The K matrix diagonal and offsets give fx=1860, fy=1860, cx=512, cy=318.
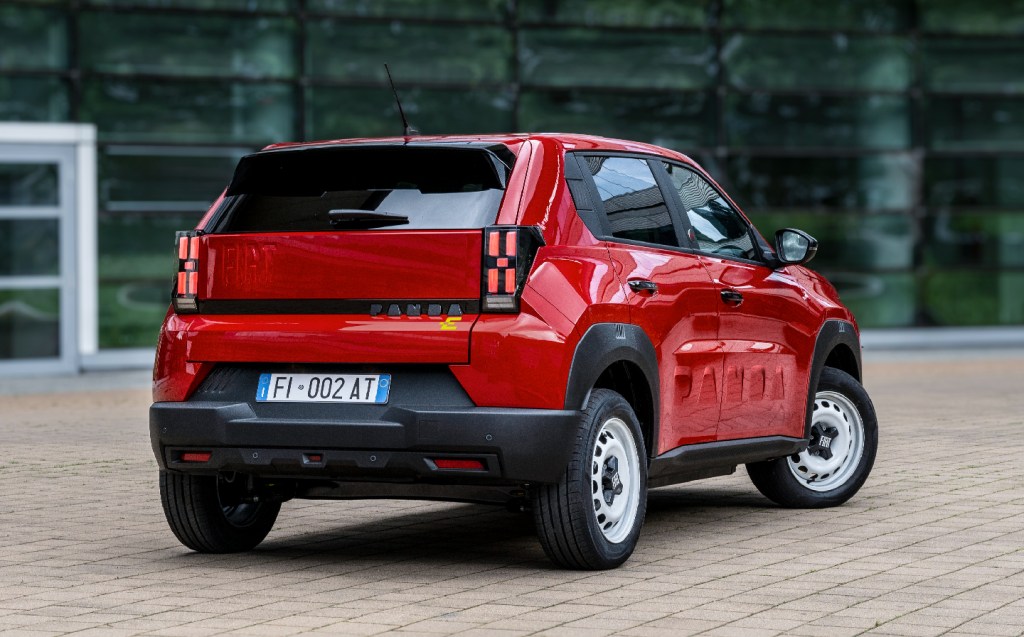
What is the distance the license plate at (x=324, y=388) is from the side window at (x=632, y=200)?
3.90 ft

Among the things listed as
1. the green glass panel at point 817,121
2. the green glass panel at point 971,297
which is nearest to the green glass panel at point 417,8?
the green glass panel at point 817,121

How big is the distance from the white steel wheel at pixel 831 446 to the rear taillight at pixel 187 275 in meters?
3.33

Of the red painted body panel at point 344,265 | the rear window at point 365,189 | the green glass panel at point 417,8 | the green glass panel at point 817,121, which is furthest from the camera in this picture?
the green glass panel at point 817,121

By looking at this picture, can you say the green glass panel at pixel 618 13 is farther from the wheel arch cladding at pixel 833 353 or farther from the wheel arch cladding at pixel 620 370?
the wheel arch cladding at pixel 620 370

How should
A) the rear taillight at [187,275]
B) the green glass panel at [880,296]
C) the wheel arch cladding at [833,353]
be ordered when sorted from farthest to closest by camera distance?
the green glass panel at [880,296], the wheel arch cladding at [833,353], the rear taillight at [187,275]

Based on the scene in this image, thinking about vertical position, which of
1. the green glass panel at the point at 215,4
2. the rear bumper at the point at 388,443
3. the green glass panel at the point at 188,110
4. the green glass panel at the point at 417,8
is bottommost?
the rear bumper at the point at 388,443

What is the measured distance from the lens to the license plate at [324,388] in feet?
22.2

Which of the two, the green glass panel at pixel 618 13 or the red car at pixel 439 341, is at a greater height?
the green glass panel at pixel 618 13

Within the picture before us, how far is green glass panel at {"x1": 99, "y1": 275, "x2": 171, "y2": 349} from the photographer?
21891mm

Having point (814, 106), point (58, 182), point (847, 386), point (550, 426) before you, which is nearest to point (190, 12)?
point (58, 182)

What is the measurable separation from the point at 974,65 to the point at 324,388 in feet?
67.9

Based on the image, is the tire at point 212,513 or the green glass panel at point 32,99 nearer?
the tire at point 212,513

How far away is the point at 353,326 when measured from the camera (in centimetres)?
→ 679

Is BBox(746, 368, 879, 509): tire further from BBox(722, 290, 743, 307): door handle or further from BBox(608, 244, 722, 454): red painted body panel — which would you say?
BBox(608, 244, 722, 454): red painted body panel
